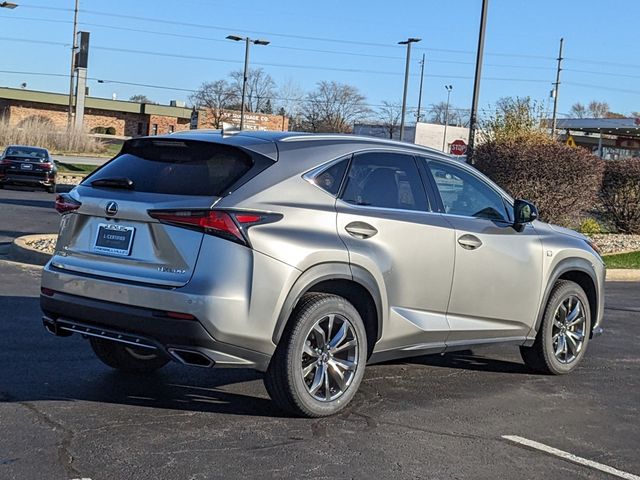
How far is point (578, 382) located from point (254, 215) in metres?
3.61

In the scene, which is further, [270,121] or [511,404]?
[270,121]

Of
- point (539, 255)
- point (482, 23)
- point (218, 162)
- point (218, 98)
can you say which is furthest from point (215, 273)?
point (218, 98)

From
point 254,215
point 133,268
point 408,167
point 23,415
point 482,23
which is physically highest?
point 482,23

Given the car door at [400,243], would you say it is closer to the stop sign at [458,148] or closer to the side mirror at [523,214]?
the side mirror at [523,214]

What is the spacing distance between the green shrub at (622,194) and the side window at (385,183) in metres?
16.1

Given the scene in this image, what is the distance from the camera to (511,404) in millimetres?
6367

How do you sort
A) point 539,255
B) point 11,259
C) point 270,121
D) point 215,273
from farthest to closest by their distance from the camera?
point 270,121, point 11,259, point 539,255, point 215,273

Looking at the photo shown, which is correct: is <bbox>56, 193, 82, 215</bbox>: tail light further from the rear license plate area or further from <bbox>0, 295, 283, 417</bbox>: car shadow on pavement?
<bbox>0, 295, 283, 417</bbox>: car shadow on pavement

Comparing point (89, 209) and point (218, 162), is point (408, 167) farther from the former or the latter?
point (89, 209)

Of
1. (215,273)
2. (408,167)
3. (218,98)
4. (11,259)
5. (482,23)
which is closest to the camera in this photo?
(215,273)

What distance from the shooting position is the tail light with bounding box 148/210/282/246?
5.04 meters

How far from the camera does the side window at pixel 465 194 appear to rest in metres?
6.55

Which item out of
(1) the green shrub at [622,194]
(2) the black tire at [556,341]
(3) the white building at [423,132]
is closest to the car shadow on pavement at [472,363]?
(2) the black tire at [556,341]

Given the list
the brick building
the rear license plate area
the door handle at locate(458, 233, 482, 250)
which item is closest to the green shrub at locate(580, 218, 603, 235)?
the door handle at locate(458, 233, 482, 250)
